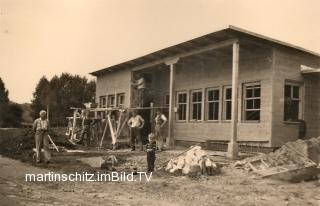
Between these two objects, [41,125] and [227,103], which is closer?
[41,125]

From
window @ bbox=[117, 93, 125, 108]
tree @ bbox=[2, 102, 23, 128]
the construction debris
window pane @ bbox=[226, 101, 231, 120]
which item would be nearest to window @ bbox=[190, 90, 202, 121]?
window pane @ bbox=[226, 101, 231, 120]

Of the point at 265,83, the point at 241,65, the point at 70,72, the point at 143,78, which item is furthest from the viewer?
the point at 70,72

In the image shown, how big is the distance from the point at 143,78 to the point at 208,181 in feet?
43.7

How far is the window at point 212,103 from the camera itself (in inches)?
749

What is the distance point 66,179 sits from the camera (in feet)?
34.7

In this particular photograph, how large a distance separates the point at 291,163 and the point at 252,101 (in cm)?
594

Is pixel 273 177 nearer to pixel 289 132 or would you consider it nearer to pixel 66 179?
A: pixel 66 179

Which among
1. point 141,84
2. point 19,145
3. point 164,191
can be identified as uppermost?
point 141,84

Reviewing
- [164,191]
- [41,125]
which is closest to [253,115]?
[41,125]

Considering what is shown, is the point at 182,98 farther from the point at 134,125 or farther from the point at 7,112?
the point at 7,112

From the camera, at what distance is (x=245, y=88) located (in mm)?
17312

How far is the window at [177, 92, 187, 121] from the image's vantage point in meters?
21.5

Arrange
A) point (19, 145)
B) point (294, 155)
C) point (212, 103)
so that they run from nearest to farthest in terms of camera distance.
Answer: point (294, 155), point (19, 145), point (212, 103)

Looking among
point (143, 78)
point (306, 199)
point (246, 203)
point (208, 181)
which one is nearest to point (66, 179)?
point (208, 181)
